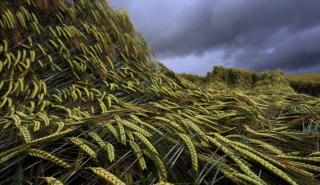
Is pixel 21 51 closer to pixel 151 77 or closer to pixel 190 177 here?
pixel 151 77

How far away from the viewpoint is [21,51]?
3.72 metres

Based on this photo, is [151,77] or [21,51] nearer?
[21,51]

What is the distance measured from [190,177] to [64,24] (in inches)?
108

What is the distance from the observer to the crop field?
1689 millimetres

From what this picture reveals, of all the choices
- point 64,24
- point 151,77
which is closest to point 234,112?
point 151,77

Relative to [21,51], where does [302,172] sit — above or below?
below

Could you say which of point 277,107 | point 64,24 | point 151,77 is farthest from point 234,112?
point 64,24

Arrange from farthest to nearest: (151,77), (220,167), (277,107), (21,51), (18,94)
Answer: (151,77), (21,51), (277,107), (18,94), (220,167)

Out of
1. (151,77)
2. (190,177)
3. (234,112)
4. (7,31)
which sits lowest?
(190,177)

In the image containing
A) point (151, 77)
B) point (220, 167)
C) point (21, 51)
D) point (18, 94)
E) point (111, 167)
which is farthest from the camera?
point (151, 77)

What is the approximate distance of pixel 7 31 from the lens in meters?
3.74

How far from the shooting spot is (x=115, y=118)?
210 centimetres

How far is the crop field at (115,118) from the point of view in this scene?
1689mm

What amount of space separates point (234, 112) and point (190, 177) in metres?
1.20
